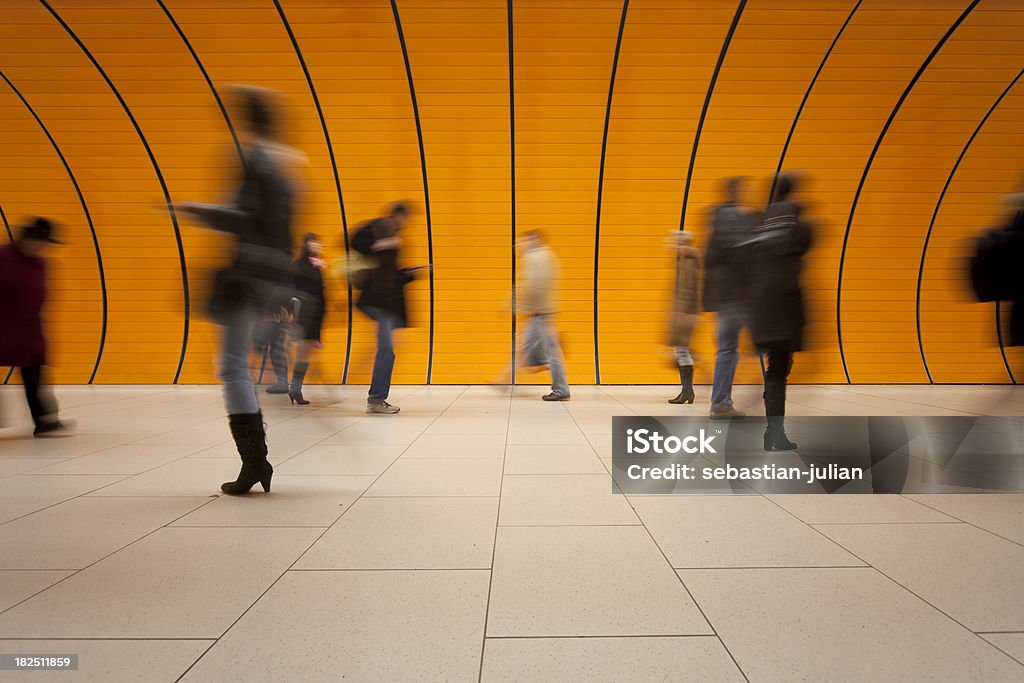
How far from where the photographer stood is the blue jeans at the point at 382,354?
6.66 metres

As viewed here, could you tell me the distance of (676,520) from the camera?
2.81 m

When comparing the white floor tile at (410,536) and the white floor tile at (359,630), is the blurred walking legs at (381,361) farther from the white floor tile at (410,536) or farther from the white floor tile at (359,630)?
the white floor tile at (359,630)

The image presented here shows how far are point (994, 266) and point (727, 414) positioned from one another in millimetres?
2489

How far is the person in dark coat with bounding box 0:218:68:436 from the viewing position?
510 centimetres

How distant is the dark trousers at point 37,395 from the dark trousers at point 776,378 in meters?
6.40

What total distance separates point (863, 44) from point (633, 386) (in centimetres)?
660

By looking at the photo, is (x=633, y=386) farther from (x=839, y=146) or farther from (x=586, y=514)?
(x=586, y=514)

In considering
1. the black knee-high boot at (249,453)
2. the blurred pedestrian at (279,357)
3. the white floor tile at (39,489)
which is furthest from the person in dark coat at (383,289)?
the black knee-high boot at (249,453)

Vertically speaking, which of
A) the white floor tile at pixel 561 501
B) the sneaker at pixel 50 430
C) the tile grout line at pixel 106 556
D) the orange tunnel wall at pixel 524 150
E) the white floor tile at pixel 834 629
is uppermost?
the orange tunnel wall at pixel 524 150

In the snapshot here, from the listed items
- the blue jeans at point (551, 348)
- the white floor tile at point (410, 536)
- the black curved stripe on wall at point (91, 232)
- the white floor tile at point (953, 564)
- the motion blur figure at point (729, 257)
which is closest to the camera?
the white floor tile at point (953, 564)

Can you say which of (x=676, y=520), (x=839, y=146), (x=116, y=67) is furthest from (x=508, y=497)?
(x=116, y=67)

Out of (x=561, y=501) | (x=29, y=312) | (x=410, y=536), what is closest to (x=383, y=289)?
(x=29, y=312)

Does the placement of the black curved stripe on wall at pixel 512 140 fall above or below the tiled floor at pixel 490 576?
above

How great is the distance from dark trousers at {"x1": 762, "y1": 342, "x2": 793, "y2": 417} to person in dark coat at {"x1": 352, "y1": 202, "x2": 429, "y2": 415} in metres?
4.02
